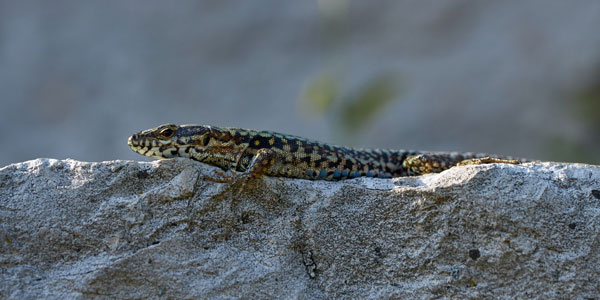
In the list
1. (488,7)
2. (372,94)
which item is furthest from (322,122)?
(488,7)

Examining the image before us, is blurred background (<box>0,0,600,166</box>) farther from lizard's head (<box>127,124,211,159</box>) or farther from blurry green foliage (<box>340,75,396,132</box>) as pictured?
lizard's head (<box>127,124,211,159</box>)

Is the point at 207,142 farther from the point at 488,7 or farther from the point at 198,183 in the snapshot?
the point at 488,7

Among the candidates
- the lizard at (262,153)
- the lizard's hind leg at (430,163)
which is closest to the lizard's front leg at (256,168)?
the lizard at (262,153)

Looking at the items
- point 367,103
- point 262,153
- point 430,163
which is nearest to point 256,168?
point 262,153

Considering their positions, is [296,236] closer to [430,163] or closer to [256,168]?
[256,168]

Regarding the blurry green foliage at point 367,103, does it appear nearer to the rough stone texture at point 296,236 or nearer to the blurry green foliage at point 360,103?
the blurry green foliage at point 360,103

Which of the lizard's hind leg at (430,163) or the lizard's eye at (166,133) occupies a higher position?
the lizard's hind leg at (430,163)

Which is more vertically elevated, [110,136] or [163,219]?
[110,136]
